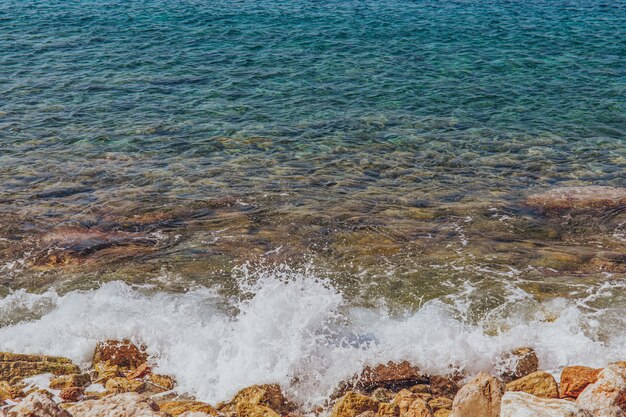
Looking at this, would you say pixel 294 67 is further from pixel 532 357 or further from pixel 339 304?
pixel 532 357

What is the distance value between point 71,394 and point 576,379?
745 centimetres

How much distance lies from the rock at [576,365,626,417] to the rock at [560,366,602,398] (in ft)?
2.72

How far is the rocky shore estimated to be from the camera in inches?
301

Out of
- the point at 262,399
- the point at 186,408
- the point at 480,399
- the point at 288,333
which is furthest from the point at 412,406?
the point at 186,408

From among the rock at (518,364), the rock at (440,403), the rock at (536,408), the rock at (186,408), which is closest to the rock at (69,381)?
the rock at (186,408)

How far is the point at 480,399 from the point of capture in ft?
26.0

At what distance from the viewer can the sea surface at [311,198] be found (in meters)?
10.8

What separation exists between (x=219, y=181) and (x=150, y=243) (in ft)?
11.9

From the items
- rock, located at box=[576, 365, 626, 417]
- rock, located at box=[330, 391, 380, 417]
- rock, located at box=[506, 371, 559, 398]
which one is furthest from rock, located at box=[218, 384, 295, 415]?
rock, located at box=[576, 365, 626, 417]

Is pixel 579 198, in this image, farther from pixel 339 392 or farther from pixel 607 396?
pixel 339 392

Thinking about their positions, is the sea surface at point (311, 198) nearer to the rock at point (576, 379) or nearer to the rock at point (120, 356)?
the rock at point (120, 356)

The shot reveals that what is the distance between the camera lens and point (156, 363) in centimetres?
1036

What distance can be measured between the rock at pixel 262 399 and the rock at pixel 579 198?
8683 mm

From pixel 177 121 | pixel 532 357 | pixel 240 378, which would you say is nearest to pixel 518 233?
pixel 532 357
